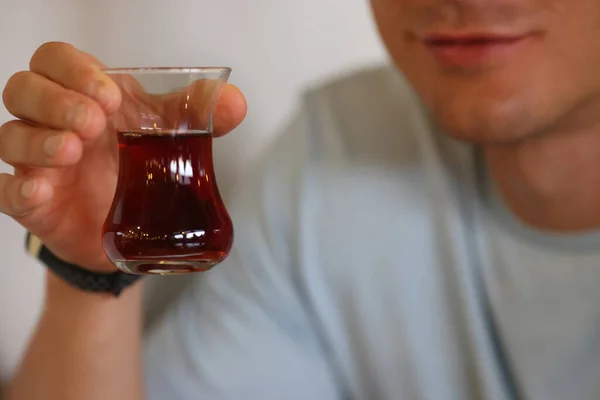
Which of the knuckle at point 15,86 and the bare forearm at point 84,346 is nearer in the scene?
the knuckle at point 15,86

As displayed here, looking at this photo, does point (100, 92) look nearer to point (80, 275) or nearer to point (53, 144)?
point (53, 144)

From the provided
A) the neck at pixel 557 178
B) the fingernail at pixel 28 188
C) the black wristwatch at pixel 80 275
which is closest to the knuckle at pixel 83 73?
the fingernail at pixel 28 188

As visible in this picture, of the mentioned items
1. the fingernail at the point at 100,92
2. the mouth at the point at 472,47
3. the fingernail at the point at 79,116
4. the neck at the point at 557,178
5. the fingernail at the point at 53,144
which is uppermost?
the mouth at the point at 472,47

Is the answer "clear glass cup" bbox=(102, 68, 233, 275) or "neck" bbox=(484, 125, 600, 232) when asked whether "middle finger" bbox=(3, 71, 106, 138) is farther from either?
"neck" bbox=(484, 125, 600, 232)

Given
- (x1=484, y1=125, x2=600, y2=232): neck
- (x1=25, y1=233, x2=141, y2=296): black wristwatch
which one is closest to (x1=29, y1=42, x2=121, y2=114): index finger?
(x1=25, y1=233, x2=141, y2=296): black wristwatch

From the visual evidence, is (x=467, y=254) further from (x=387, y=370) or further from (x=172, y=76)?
(x=172, y=76)

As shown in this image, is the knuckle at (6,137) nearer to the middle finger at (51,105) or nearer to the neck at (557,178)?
the middle finger at (51,105)

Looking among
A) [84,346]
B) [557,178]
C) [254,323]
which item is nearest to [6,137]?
[84,346]
